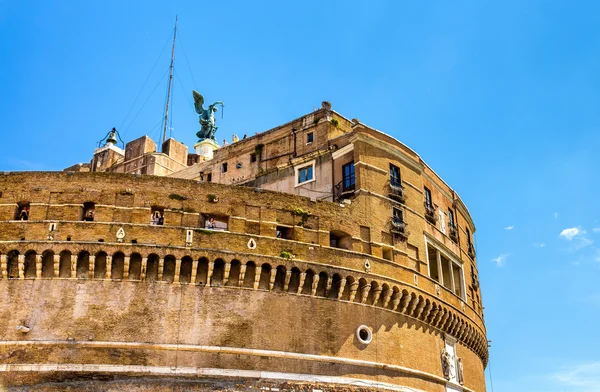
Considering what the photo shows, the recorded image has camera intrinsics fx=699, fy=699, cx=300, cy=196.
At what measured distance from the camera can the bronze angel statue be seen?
55.5 m

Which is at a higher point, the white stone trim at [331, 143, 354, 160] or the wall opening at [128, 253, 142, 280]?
the white stone trim at [331, 143, 354, 160]

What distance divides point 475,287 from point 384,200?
10.4 metres

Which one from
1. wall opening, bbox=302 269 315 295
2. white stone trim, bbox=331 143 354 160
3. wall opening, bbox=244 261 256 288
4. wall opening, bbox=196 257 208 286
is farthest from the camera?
white stone trim, bbox=331 143 354 160

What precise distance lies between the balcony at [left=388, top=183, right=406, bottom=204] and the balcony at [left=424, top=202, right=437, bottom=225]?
2.12 m

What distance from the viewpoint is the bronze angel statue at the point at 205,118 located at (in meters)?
55.5

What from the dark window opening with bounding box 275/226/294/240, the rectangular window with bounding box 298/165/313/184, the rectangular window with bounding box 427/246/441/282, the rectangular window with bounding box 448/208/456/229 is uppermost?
the rectangular window with bounding box 298/165/313/184

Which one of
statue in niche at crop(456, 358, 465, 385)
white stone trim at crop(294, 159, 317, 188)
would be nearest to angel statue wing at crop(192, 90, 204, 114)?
white stone trim at crop(294, 159, 317, 188)

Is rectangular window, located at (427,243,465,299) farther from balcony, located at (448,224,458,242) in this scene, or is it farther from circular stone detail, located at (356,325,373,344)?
circular stone detail, located at (356,325,373,344)

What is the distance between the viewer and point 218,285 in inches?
982

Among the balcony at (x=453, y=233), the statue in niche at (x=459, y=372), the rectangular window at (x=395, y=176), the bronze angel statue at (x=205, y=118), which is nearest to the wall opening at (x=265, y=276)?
the rectangular window at (x=395, y=176)

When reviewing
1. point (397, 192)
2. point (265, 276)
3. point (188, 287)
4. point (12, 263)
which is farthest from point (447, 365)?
point (12, 263)

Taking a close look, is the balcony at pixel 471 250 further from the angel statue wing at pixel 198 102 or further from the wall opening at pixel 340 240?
the angel statue wing at pixel 198 102

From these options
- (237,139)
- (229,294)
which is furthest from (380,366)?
(237,139)

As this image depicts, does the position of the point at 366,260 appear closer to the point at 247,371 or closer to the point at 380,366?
the point at 380,366
